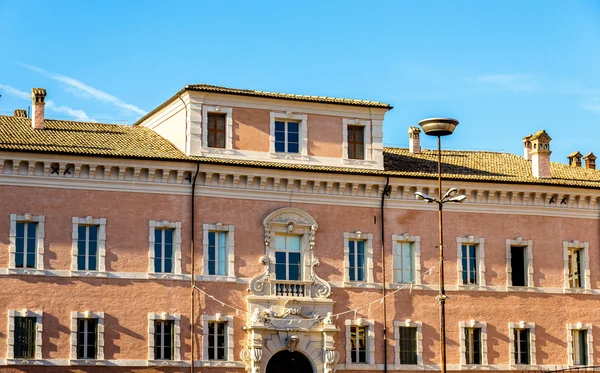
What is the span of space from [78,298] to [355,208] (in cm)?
1124

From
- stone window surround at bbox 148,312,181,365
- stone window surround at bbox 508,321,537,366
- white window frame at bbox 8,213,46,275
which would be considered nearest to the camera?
white window frame at bbox 8,213,46,275

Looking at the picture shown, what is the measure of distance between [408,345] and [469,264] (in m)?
4.16

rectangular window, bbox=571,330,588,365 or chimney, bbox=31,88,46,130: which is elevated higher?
chimney, bbox=31,88,46,130

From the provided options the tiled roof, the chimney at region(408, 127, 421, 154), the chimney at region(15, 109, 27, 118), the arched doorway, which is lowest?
the arched doorway

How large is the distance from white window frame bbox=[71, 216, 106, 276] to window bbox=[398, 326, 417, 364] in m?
11.8

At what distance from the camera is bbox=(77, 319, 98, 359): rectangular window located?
46.0 m

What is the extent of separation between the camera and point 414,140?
56250mm

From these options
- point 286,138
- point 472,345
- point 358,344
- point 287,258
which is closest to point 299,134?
point 286,138

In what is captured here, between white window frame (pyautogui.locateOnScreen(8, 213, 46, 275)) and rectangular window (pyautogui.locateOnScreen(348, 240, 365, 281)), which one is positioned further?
rectangular window (pyautogui.locateOnScreen(348, 240, 365, 281))

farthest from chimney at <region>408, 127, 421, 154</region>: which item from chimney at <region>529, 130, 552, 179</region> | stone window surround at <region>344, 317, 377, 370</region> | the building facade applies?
stone window surround at <region>344, 317, 377, 370</region>

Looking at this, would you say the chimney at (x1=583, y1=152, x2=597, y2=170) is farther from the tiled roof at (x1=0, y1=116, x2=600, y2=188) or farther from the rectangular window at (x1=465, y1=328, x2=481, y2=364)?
the rectangular window at (x1=465, y1=328, x2=481, y2=364)

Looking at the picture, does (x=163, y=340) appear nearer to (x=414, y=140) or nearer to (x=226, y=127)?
(x=226, y=127)

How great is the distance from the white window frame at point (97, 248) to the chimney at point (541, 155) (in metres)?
18.3

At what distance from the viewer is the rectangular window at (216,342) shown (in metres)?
47.9
